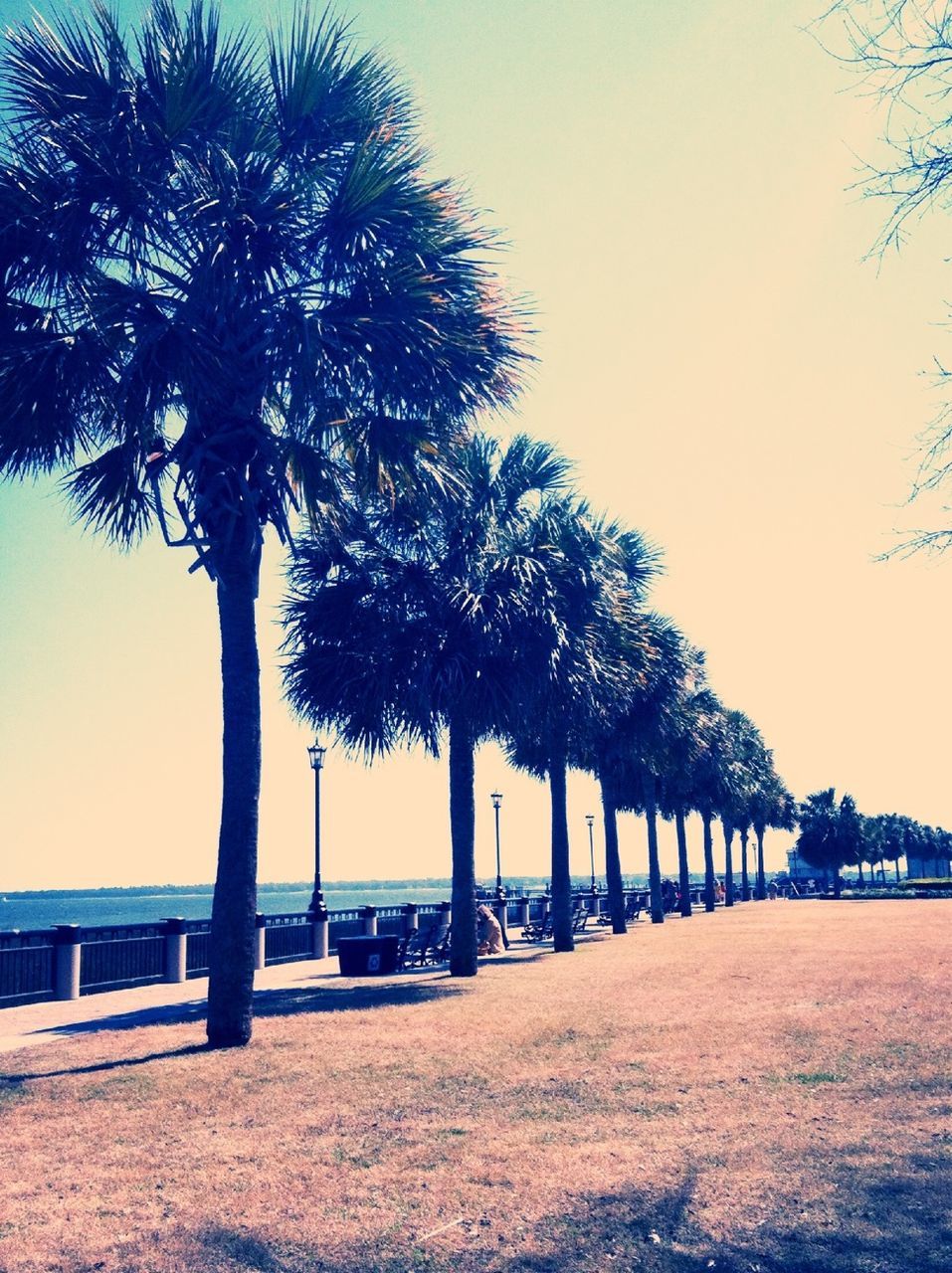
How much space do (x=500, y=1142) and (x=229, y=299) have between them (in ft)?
28.0

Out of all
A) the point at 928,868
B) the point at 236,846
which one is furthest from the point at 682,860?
the point at 928,868

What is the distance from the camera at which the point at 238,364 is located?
12.3 meters

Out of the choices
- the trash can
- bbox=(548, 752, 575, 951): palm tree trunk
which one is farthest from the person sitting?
the trash can

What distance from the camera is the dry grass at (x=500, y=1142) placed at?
5305 millimetres

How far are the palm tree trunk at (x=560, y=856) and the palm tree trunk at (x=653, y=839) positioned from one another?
12.5m

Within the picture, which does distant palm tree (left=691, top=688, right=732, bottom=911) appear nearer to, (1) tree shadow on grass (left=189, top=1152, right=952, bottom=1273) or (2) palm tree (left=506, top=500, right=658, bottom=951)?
(2) palm tree (left=506, top=500, right=658, bottom=951)

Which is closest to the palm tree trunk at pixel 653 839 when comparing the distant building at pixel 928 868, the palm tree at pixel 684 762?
the palm tree at pixel 684 762

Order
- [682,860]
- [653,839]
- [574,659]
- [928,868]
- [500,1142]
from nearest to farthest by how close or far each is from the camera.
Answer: [500,1142], [574,659], [653,839], [682,860], [928,868]

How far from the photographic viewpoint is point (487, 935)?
26.7 metres

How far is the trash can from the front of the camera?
21469 millimetres

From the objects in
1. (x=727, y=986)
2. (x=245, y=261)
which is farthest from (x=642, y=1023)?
(x=245, y=261)

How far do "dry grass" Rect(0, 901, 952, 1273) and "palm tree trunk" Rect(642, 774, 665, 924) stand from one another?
84.9 feet

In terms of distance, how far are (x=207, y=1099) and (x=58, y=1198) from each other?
105 inches

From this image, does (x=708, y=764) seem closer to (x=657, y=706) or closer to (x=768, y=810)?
(x=657, y=706)
